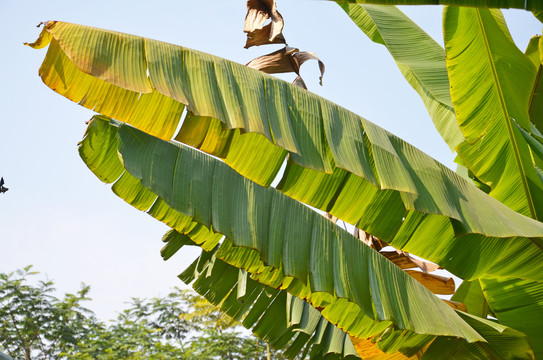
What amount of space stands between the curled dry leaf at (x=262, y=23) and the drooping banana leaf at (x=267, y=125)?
0.84m

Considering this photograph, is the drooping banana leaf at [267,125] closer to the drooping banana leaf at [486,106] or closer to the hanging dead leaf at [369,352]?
the drooping banana leaf at [486,106]

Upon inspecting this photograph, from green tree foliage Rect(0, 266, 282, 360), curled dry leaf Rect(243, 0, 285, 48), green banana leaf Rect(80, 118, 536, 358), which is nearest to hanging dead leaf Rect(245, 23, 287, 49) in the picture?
curled dry leaf Rect(243, 0, 285, 48)

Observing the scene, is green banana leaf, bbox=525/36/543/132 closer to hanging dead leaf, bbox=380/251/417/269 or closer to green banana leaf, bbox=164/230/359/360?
hanging dead leaf, bbox=380/251/417/269

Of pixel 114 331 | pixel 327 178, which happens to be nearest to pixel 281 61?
pixel 327 178

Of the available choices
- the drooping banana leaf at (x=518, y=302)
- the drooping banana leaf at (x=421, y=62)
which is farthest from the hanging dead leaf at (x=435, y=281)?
the drooping banana leaf at (x=421, y=62)

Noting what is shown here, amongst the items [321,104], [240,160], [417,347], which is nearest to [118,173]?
[240,160]

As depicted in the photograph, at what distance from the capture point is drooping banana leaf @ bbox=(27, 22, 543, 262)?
1686 millimetres

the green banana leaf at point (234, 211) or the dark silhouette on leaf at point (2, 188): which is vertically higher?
the green banana leaf at point (234, 211)

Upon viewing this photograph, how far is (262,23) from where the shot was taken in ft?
9.40

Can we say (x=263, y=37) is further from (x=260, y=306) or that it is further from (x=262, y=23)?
(x=260, y=306)

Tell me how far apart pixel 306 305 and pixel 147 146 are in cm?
163

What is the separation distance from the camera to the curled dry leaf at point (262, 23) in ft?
9.36

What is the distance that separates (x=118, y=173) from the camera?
240 centimetres

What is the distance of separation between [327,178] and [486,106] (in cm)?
117
